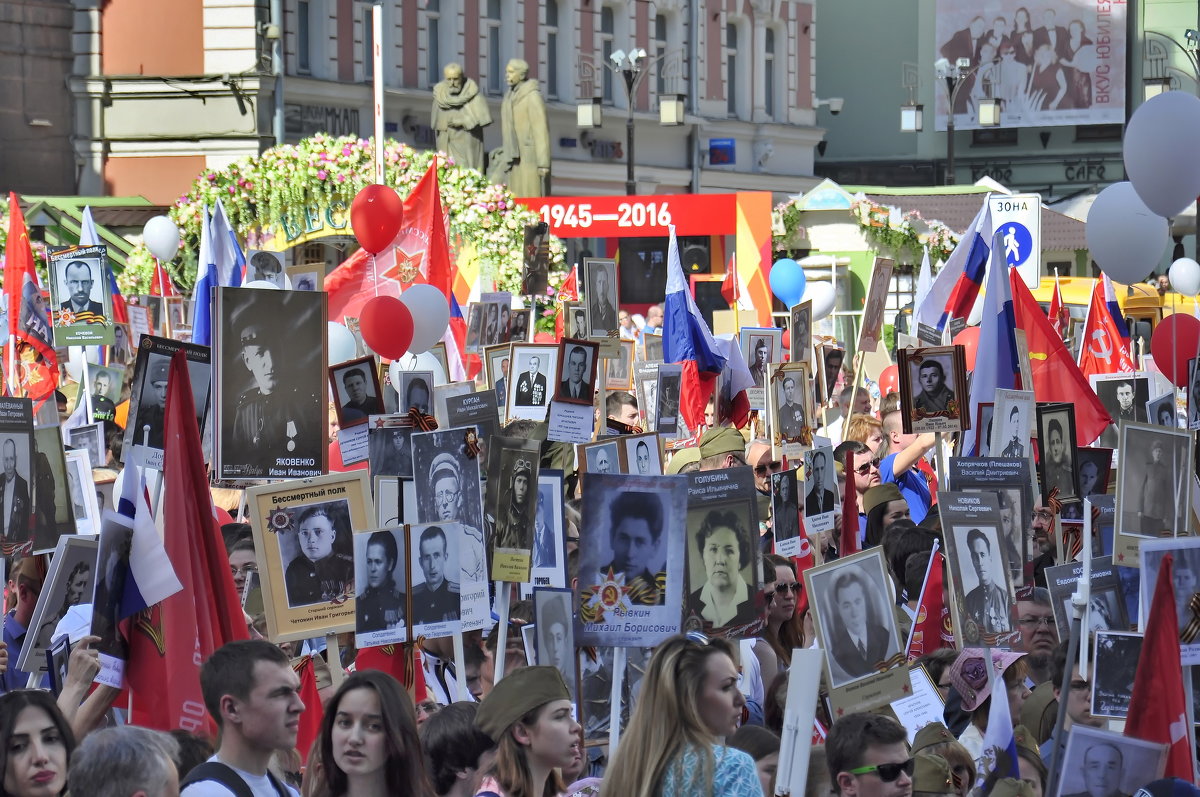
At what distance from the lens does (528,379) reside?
1059cm

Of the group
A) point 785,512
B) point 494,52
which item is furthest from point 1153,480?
point 494,52

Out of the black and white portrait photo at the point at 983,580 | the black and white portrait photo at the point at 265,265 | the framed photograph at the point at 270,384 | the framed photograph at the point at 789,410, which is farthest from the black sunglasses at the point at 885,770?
the black and white portrait photo at the point at 265,265

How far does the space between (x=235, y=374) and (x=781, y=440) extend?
4.10m

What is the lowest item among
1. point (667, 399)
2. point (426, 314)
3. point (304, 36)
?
point (667, 399)

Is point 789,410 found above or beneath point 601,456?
above

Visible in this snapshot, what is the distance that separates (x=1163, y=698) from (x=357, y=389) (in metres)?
3.70

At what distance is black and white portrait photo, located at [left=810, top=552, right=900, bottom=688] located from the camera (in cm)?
661

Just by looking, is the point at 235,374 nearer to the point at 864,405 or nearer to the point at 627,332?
the point at 864,405

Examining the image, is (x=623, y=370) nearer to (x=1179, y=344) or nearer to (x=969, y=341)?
(x=969, y=341)

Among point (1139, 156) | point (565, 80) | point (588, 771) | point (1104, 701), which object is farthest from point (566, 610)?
point (565, 80)

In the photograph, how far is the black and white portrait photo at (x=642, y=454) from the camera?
848cm

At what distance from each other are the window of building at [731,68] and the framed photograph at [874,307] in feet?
89.0

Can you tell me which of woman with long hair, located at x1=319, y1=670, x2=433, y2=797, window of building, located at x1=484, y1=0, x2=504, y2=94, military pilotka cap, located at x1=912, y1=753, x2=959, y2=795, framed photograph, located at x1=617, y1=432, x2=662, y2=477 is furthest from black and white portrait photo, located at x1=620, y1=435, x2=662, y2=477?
window of building, located at x1=484, y1=0, x2=504, y2=94

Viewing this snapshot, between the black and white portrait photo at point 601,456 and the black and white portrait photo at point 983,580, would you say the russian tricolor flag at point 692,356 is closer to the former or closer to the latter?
the black and white portrait photo at point 601,456
